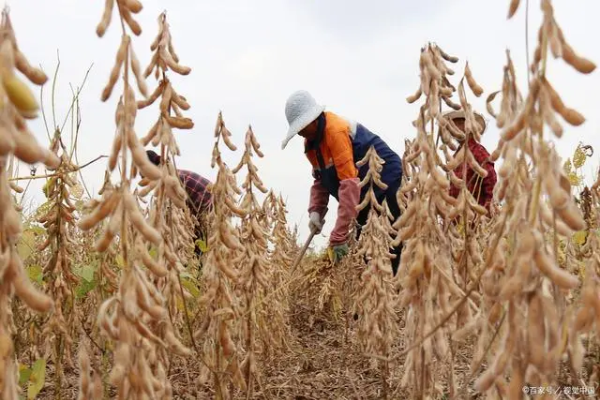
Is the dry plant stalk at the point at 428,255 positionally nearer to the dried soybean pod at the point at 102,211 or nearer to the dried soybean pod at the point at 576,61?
the dried soybean pod at the point at 576,61

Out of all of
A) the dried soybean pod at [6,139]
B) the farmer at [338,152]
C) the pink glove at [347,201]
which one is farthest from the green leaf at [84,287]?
the pink glove at [347,201]

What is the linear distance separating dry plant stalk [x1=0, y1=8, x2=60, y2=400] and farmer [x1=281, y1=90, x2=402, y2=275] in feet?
12.7

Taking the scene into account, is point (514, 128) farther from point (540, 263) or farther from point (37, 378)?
point (37, 378)

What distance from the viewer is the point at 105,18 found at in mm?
1256

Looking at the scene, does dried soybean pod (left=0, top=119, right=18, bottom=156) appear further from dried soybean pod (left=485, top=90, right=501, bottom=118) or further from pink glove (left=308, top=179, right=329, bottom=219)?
pink glove (left=308, top=179, right=329, bottom=219)

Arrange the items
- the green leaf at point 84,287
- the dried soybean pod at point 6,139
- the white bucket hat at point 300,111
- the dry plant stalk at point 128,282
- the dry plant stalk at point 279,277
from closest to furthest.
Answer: the dried soybean pod at point 6,139 → the dry plant stalk at point 128,282 → the green leaf at point 84,287 → the dry plant stalk at point 279,277 → the white bucket hat at point 300,111

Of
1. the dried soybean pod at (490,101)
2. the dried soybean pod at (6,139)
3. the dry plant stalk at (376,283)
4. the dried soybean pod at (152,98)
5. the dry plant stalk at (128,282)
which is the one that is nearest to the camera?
the dried soybean pod at (6,139)

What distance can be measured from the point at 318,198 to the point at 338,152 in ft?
3.83

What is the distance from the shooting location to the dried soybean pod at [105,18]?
1247mm

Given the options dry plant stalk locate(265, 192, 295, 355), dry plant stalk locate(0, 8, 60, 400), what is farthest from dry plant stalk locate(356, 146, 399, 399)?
dry plant stalk locate(0, 8, 60, 400)

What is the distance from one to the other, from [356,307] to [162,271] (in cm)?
274

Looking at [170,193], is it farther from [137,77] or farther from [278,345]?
[278,345]

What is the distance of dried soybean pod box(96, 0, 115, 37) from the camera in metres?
1.25

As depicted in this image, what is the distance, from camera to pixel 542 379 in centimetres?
104
